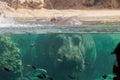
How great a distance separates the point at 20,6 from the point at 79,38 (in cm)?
1031

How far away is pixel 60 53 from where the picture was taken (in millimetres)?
9750

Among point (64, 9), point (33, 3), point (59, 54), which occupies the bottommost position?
point (64, 9)

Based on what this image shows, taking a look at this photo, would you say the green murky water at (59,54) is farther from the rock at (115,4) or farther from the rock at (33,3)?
the rock at (115,4)

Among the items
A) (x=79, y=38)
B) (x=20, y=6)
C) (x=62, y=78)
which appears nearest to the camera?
(x=62, y=78)

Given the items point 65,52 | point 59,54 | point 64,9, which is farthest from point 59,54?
point 64,9

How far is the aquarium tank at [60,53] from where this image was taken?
958 centimetres

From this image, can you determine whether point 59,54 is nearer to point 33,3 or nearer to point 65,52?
point 65,52

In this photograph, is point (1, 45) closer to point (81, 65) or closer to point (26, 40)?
point (26, 40)

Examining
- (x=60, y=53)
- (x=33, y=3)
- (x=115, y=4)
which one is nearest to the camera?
(x=60, y=53)

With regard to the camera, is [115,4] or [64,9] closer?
[64,9]

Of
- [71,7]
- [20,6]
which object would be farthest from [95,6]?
[20,6]

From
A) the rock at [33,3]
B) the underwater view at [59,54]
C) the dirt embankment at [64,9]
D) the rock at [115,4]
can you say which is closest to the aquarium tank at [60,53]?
the underwater view at [59,54]

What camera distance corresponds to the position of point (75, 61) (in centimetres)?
985

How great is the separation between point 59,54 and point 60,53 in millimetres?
29
